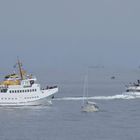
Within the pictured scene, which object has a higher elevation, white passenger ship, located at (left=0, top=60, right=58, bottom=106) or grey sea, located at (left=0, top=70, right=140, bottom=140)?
white passenger ship, located at (left=0, top=60, right=58, bottom=106)

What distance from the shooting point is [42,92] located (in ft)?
389

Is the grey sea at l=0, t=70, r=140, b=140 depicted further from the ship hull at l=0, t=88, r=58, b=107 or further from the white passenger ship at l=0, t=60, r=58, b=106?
the white passenger ship at l=0, t=60, r=58, b=106

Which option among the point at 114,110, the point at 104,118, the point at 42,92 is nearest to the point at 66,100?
the point at 42,92

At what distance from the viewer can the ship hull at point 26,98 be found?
385 ft

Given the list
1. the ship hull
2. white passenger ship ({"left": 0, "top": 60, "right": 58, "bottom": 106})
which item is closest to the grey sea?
the ship hull

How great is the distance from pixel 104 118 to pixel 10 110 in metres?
17.8

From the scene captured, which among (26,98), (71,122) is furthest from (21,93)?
(71,122)

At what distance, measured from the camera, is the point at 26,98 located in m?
118

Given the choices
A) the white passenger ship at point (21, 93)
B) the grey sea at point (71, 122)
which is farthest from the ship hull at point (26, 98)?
the grey sea at point (71, 122)

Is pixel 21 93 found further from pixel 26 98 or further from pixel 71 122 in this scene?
pixel 71 122

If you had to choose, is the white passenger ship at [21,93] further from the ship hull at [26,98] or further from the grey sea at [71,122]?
the grey sea at [71,122]

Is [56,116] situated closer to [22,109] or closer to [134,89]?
[22,109]

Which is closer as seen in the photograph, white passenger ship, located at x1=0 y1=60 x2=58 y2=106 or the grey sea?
the grey sea

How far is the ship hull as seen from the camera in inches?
4621
